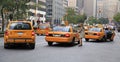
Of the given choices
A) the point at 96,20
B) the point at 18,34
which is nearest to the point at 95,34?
the point at 18,34

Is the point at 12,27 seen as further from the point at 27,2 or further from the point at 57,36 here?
the point at 27,2

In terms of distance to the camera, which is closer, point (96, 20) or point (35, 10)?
point (35, 10)

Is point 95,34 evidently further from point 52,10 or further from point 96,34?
point 52,10

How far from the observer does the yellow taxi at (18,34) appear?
72.8 ft

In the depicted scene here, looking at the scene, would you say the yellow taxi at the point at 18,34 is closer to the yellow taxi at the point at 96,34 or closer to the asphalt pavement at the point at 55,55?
the asphalt pavement at the point at 55,55

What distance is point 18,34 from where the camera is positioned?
2234 centimetres

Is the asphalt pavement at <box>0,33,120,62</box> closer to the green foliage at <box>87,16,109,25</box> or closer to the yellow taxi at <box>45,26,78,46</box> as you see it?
the yellow taxi at <box>45,26,78,46</box>

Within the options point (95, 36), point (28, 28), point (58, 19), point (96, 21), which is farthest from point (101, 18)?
point (28, 28)

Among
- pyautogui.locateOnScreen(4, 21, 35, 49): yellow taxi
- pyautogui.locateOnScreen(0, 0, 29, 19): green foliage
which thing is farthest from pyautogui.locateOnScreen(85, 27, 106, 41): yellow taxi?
pyautogui.locateOnScreen(0, 0, 29, 19): green foliage

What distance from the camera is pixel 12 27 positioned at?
2255 cm

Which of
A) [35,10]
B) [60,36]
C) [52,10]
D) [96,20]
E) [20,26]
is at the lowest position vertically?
[96,20]

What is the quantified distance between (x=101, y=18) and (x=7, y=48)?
167890 mm

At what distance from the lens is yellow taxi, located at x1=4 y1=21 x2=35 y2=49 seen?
72.8 ft

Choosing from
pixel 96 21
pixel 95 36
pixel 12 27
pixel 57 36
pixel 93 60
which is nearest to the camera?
pixel 93 60
